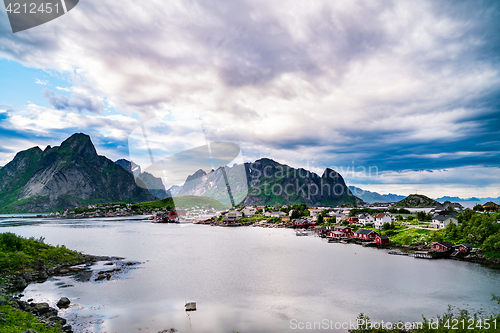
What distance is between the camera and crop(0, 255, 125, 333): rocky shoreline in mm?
16975

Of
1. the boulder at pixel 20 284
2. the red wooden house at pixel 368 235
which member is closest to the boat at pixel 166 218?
the red wooden house at pixel 368 235

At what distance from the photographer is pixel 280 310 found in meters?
20.1

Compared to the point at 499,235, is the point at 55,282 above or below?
below

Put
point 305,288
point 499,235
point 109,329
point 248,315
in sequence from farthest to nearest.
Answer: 1. point 499,235
2. point 305,288
3. point 248,315
4. point 109,329

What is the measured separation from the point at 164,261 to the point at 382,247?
42160 millimetres

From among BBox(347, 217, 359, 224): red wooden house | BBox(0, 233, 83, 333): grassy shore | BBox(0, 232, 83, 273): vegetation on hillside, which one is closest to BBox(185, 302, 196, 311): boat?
BBox(0, 233, 83, 333): grassy shore

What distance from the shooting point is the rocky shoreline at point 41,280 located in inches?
668

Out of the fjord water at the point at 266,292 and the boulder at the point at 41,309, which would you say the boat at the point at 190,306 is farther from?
the boulder at the point at 41,309

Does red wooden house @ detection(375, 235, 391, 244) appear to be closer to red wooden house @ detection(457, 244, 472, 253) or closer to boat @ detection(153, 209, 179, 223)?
red wooden house @ detection(457, 244, 472, 253)

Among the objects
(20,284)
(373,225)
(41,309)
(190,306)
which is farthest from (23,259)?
(373,225)

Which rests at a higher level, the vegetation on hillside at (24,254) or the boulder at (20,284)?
the vegetation on hillside at (24,254)

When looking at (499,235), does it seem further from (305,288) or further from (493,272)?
(305,288)

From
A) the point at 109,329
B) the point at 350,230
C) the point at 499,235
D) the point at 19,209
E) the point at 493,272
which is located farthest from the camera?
the point at 19,209

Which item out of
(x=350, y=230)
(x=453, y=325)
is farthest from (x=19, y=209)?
(x=453, y=325)
